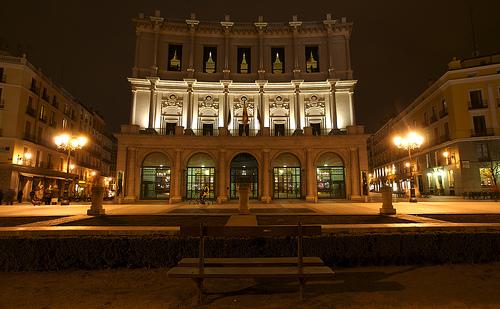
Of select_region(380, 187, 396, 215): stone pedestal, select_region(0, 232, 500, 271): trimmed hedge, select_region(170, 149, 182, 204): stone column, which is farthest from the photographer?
select_region(170, 149, 182, 204): stone column

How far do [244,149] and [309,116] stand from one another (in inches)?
362

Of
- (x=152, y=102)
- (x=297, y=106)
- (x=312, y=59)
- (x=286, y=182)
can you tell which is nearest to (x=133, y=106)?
(x=152, y=102)

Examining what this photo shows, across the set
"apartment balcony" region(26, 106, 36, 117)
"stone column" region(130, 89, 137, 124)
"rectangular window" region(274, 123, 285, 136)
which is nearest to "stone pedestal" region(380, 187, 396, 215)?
"rectangular window" region(274, 123, 285, 136)

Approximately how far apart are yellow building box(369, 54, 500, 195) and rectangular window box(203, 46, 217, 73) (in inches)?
1107

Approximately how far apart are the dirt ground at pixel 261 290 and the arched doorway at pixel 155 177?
2353 cm

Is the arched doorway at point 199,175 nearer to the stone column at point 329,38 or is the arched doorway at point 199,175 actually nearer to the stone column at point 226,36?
the stone column at point 226,36

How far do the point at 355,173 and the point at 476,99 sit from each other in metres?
20.8

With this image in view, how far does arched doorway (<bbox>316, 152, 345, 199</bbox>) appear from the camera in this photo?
30.2 metres

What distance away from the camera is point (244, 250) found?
687 centimetres

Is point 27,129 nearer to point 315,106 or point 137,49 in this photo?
point 137,49

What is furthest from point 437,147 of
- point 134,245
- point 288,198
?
point 134,245

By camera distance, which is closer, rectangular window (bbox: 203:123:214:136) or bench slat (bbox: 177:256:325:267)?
bench slat (bbox: 177:256:325:267)

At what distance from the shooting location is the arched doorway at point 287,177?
30.2 m

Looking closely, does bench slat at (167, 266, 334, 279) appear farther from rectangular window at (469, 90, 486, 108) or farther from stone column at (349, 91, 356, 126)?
rectangular window at (469, 90, 486, 108)
